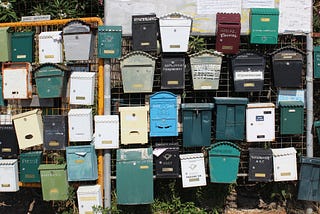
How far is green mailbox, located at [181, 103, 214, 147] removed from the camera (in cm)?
494

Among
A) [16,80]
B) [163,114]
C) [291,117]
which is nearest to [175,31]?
[163,114]

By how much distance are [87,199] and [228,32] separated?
266cm

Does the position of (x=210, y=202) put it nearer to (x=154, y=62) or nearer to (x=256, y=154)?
(x=256, y=154)

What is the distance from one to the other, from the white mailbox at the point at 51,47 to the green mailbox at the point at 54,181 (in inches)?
52.2

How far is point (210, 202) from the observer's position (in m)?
5.39

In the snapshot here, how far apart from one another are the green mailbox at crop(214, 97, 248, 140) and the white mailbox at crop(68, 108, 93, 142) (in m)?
1.56

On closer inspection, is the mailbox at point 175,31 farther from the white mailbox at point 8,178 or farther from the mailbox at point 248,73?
the white mailbox at point 8,178

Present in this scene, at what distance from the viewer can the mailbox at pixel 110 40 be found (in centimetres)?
497

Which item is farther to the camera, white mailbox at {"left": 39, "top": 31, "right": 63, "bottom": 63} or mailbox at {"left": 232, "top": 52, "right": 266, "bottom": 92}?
white mailbox at {"left": 39, "top": 31, "right": 63, "bottom": 63}

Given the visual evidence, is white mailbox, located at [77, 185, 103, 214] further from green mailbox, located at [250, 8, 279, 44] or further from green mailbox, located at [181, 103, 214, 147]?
green mailbox, located at [250, 8, 279, 44]

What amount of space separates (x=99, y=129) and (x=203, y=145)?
1.29 m

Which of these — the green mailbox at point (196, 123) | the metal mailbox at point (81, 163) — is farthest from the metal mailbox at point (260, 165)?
the metal mailbox at point (81, 163)

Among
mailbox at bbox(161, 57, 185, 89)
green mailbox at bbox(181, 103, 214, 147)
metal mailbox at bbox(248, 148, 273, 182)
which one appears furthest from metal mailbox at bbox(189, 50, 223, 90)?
metal mailbox at bbox(248, 148, 273, 182)

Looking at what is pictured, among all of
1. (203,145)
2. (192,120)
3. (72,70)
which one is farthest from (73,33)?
(203,145)
